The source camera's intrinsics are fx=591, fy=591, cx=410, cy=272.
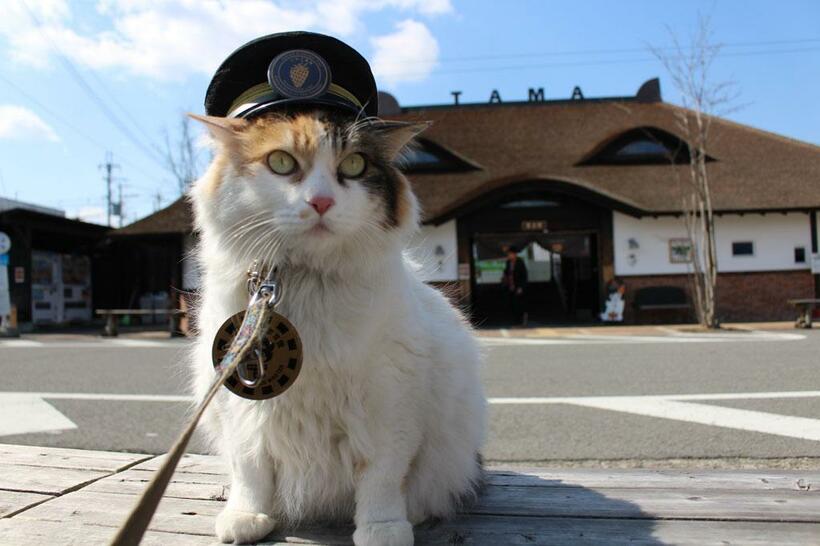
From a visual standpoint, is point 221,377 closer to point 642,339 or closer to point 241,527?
point 241,527

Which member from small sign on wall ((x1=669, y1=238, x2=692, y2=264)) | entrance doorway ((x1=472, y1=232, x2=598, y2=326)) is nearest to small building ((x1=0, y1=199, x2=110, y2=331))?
entrance doorway ((x1=472, y1=232, x2=598, y2=326))

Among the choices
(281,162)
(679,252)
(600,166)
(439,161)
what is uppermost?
(439,161)

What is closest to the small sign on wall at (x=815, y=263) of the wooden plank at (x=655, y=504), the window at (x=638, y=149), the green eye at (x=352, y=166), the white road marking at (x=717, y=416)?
the window at (x=638, y=149)

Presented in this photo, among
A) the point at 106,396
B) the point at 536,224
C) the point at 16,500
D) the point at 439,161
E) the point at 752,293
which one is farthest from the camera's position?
the point at 439,161

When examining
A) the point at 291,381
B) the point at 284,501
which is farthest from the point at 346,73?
the point at 284,501

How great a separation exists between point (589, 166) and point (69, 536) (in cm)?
2029

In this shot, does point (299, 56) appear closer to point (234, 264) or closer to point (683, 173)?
point (234, 264)

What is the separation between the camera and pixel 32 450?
315cm

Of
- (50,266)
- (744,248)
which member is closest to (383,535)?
(744,248)

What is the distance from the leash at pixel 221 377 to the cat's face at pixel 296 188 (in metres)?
0.12

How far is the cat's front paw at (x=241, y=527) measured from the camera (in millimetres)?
1823

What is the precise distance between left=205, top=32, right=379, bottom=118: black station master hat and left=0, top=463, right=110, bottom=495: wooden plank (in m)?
1.68

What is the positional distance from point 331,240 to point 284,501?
34.8 inches

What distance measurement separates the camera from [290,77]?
1.84 m
